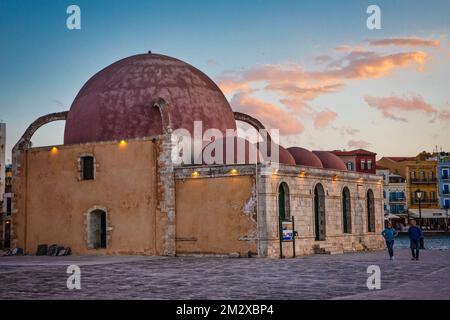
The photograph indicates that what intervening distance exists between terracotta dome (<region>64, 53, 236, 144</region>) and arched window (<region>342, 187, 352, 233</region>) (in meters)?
6.02

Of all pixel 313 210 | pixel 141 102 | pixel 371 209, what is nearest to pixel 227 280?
pixel 313 210

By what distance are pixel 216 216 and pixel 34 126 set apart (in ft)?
35.3

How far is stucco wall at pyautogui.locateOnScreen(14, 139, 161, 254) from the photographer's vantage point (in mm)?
25234

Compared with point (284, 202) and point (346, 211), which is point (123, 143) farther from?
point (346, 211)

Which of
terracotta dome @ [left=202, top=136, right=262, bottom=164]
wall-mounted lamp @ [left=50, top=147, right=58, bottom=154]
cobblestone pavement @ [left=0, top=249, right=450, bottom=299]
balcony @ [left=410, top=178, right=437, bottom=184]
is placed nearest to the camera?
cobblestone pavement @ [left=0, top=249, right=450, bottom=299]

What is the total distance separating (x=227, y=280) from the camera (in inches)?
590

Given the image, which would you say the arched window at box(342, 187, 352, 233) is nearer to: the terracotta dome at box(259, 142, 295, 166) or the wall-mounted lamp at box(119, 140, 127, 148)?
the terracotta dome at box(259, 142, 295, 166)

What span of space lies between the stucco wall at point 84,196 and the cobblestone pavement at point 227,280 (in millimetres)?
4175

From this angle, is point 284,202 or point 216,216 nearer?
point 216,216

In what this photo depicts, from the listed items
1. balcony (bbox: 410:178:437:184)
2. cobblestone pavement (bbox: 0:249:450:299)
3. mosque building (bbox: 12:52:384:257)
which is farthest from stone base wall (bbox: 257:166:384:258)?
balcony (bbox: 410:178:437:184)

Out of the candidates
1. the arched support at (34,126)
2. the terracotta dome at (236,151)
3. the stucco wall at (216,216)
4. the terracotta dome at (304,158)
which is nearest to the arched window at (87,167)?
the arched support at (34,126)

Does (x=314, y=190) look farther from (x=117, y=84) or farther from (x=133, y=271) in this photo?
(x=133, y=271)

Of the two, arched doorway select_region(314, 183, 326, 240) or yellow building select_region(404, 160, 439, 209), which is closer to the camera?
arched doorway select_region(314, 183, 326, 240)

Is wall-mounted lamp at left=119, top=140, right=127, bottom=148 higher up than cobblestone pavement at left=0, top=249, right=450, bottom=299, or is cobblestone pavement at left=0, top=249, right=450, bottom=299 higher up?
wall-mounted lamp at left=119, top=140, right=127, bottom=148
